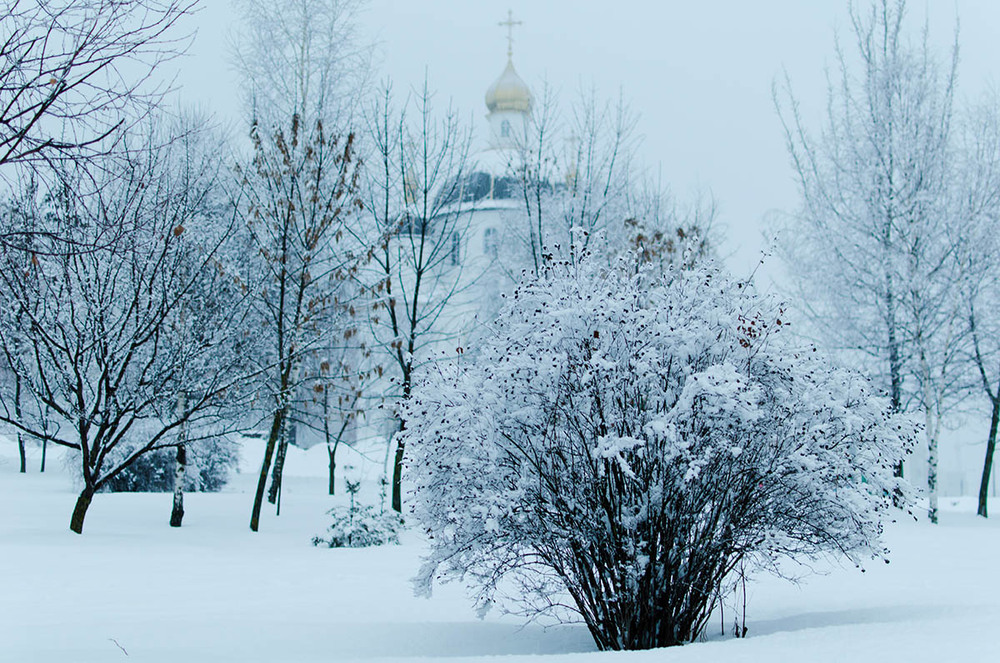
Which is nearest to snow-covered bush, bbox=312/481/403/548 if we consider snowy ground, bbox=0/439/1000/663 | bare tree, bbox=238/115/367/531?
snowy ground, bbox=0/439/1000/663

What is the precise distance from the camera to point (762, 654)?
188 inches

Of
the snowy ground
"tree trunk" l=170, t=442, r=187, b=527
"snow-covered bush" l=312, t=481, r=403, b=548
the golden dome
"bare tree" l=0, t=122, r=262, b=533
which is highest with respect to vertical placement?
the golden dome

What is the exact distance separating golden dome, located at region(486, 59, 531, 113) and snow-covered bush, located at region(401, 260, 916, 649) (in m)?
38.7

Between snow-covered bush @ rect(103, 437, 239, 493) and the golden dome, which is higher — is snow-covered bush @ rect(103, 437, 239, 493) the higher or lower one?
the lower one

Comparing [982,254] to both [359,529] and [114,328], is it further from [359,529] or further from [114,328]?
[114,328]

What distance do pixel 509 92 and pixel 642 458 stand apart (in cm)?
3973

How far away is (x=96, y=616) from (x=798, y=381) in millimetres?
5386

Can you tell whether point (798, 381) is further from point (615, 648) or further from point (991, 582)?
point (991, 582)

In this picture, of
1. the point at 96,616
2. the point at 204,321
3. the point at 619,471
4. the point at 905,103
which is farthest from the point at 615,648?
the point at 905,103

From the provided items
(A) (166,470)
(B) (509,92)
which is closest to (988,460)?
(A) (166,470)

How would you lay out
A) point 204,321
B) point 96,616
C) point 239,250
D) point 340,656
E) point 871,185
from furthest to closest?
point 239,250, point 871,185, point 204,321, point 96,616, point 340,656

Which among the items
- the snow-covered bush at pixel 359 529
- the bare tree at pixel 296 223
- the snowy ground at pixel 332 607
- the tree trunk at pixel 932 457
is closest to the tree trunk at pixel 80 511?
the snowy ground at pixel 332 607

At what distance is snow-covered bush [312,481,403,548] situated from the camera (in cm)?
1270

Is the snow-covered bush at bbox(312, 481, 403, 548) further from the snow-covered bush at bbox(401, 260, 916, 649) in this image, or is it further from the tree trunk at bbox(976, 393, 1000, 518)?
the tree trunk at bbox(976, 393, 1000, 518)
